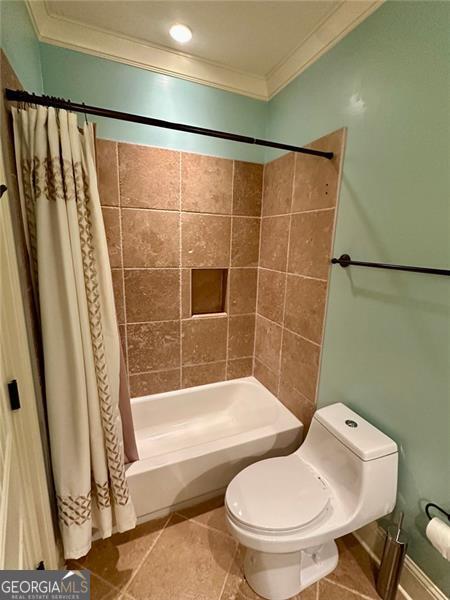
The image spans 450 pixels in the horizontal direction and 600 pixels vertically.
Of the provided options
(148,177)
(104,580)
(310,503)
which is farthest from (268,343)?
(104,580)

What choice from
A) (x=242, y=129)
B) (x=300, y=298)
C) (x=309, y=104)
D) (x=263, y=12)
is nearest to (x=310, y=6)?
(x=263, y=12)

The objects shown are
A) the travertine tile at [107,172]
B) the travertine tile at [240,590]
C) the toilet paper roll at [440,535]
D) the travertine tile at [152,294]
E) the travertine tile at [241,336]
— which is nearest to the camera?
the toilet paper roll at [440,535]

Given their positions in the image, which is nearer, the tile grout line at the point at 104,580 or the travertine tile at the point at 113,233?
the tile grout line at the point at 104,580

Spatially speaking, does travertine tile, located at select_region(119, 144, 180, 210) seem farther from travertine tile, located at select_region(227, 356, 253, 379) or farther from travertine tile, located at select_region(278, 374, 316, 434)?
travertine tile, located at select_region(278, 374, 316, 434)

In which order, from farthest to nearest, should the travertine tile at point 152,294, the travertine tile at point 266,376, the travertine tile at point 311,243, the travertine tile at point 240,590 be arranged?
the travertine tile at point 266,376 < the travertine tile at point 152,294 < the travertine tile at point 311,243 < the travertine tile at point 240,590

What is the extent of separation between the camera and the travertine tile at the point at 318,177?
139 centimetres

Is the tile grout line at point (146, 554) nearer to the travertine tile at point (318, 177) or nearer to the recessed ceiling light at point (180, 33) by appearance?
the travertine tile at point (318, 177)

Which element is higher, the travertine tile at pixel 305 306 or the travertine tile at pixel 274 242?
the travertine tile at pixel 274 242

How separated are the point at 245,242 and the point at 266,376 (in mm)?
1064

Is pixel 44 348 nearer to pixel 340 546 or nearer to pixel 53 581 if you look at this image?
pixel 53 581

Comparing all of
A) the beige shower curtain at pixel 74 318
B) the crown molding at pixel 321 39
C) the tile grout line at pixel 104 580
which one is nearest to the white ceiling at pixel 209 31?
the crown molding at pixel 321 39

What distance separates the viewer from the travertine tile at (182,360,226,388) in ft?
6.91

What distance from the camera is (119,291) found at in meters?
1.77

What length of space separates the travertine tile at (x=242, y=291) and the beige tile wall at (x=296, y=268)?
52 mm
